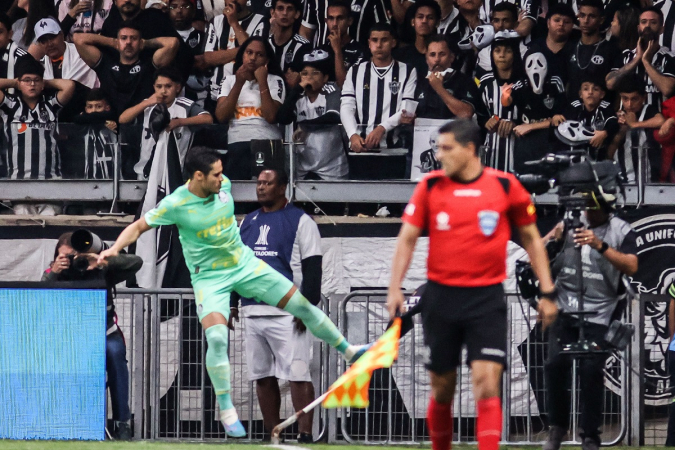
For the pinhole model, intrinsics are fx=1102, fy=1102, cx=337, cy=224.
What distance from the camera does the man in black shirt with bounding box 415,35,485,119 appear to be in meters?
11.4

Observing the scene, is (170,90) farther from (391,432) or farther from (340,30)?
(391,432)

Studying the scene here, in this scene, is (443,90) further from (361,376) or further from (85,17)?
(361,376)

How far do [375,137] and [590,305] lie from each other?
359cm

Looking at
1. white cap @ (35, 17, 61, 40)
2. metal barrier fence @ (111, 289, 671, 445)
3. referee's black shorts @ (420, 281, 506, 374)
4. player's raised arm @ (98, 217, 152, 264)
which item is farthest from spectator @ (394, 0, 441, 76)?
referee's black shorts @ (420, 281, 506, 374)

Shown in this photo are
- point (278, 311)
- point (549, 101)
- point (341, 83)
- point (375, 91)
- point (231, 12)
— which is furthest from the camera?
point (231, 12)

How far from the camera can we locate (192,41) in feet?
43.4

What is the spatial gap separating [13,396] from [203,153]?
2702 millimetres

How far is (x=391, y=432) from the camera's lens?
32.5ft

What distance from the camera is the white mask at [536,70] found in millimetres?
11617

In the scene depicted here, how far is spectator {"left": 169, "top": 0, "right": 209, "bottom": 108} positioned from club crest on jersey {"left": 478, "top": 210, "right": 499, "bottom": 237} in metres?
6.60

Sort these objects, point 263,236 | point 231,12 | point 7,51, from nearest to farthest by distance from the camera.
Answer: point 263,236
point 231,12
point 7,51

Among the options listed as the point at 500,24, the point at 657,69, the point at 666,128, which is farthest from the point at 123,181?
the point at 657,69

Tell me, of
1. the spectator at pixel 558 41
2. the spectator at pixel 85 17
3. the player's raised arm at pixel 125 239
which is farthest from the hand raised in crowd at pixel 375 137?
the spectator at pixel 85 17

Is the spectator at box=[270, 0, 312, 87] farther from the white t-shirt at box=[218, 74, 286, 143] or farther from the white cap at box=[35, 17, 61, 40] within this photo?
the white cap at box=[35, 17, 61, 40]
